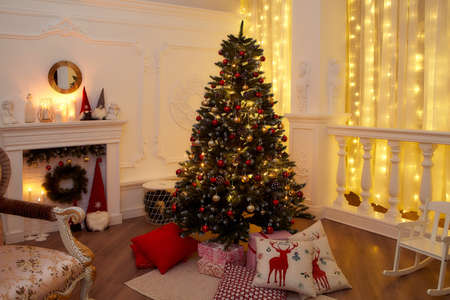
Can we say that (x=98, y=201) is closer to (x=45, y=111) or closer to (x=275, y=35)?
(x=45, y=111)

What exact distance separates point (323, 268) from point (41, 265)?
1.87 metres

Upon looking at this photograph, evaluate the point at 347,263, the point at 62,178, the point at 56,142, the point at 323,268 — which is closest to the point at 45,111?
the point at 56,142

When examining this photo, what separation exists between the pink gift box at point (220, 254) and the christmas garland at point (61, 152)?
67.6 inches

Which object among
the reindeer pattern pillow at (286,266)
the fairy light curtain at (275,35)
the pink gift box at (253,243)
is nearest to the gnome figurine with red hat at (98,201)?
the pink gift box at (253,243)

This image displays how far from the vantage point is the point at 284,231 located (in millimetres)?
3086

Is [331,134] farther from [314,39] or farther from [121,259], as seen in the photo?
[121,259]

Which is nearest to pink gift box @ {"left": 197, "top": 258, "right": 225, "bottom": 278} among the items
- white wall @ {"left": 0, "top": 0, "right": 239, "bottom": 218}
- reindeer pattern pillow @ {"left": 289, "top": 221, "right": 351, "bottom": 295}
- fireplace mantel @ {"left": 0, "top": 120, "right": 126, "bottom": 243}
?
reindeer pattern pillow @ {"left": 289, "top": 221, "right": 351, "bottom": 295}

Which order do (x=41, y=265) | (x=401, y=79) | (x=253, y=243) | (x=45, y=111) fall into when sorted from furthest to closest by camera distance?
(x=401, y=79) → (x=45, y=111) → (x=253, y=243) → (x=41, y=265)

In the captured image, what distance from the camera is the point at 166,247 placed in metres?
3.06

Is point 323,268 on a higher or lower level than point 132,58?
lower

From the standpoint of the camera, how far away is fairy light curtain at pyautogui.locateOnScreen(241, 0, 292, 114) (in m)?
4.80

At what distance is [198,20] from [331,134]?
219cm

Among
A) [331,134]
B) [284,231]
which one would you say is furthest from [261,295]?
[331,134]

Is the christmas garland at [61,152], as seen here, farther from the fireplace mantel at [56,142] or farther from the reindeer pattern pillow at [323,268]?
the reindeer pattern pillow at [323,268]
